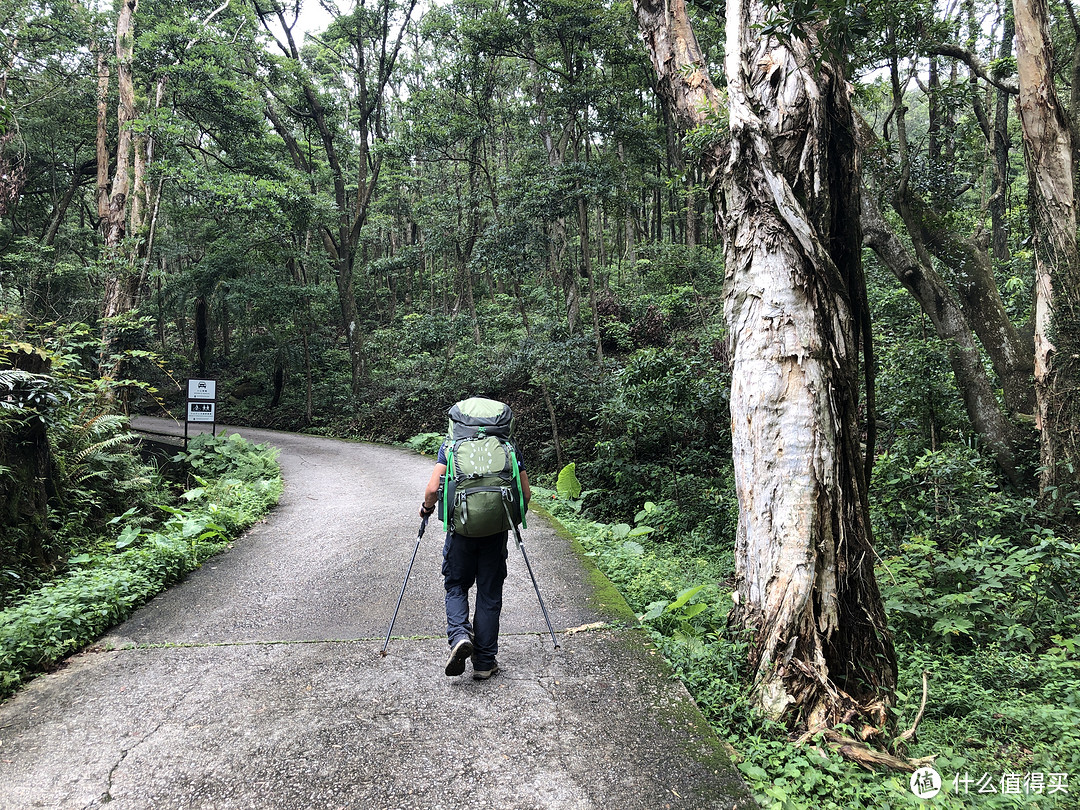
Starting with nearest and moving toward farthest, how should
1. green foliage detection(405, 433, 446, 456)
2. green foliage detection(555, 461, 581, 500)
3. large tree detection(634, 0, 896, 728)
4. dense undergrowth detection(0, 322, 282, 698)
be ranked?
large tree detection(634, 0, 896, 728)
dense undergrowth detection(0, 322, 282, 698)
green foliage detection(555, 461, 581, 500)
green foliage detection(405, 433, 446, 456)

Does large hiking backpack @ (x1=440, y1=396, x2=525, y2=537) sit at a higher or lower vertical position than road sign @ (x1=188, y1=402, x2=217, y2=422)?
lower

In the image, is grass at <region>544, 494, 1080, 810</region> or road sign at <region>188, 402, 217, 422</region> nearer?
grass at <region>544, 494, 1080, 810</region>

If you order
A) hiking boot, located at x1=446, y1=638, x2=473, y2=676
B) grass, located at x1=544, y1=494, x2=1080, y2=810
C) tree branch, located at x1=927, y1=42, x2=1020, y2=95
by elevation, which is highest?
tree branch, located at x1=927, y1=42, x2=1020, y2=95

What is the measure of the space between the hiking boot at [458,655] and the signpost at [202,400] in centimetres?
806

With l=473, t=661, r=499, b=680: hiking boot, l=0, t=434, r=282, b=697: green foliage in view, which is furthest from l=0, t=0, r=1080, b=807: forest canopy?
l=473, t=661, r=499, b=680: hiking boot

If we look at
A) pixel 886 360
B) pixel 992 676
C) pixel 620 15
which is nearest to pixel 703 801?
pixel 992 676

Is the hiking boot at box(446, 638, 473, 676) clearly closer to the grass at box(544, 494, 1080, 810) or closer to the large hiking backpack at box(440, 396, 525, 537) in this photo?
the large hiking backpack at box(440, 396, 525, 537)

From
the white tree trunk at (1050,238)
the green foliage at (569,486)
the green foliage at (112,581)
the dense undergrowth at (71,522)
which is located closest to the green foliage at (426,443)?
the green foliage at (569,486)

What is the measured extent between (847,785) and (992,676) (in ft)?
7.36

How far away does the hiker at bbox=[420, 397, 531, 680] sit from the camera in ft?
11.5

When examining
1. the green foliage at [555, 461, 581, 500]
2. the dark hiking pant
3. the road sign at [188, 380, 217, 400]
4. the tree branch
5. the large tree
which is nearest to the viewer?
the large tree

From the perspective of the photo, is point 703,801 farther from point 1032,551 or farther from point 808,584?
point 1032,551

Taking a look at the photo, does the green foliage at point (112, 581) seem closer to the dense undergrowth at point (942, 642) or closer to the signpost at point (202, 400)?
the signpost at point (202, 400)

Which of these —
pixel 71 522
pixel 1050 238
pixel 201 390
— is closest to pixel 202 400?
pixel 201 390
